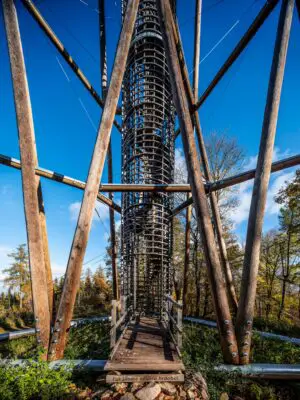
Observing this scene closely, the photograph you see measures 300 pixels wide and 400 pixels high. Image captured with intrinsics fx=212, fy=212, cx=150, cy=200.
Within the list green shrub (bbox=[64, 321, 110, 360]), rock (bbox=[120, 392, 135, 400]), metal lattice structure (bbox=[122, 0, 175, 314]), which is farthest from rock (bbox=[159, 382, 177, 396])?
metal lattice structure (bbox=[122, 0, 175, 314])

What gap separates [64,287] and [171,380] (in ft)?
7.78

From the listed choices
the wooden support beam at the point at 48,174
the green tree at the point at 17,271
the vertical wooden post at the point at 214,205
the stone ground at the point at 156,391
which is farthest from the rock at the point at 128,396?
the green tree at the point at 17,271

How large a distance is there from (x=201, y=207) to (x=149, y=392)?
119 inches

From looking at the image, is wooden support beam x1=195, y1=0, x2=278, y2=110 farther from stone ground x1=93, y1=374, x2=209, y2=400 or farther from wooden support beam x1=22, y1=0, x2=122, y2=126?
stone ground x1=93, y1=374, x2=209, y2=400

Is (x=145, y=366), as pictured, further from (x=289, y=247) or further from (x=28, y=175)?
(x=289, y=247)

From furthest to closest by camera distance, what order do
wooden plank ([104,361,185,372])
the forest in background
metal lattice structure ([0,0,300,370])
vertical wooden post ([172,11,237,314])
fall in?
the forest in background
vertical wooden post ([172,11,237,314])
metal lattice structure ([0,0,300,370])
wooden plank ([104,361,185,372])

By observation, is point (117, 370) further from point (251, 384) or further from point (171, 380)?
point (251, 384)

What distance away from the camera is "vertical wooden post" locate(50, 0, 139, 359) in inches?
158

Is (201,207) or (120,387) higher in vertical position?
(201,207)

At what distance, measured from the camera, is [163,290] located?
26.2 ft

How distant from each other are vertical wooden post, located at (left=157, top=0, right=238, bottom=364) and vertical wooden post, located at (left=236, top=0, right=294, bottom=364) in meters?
0.32

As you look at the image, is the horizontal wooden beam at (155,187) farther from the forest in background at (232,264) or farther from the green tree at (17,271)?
the green tree at (17,271)

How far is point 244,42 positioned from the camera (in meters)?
5.73

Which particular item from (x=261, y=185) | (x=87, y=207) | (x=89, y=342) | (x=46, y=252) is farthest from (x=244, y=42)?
(x=89, y=342)
